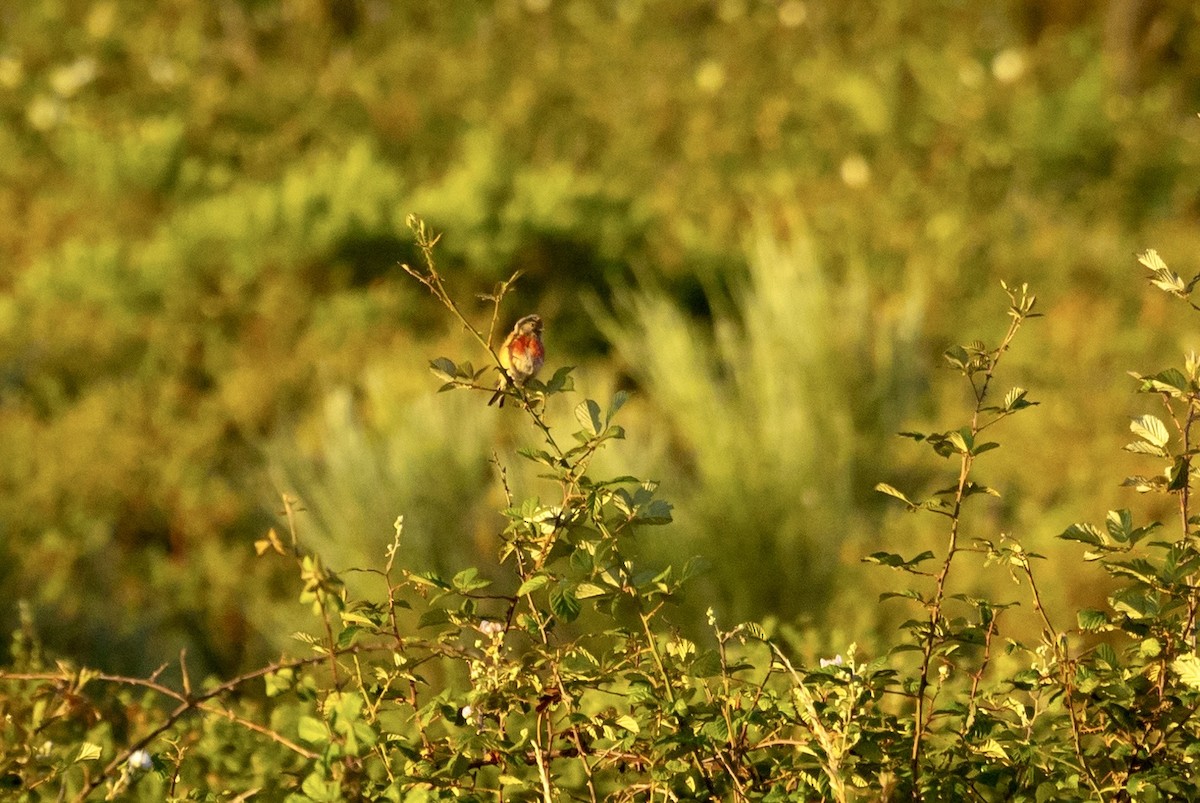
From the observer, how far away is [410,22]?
1345 cm

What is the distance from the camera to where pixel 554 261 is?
6.71m

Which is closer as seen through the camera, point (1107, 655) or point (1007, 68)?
point (1107, 655)

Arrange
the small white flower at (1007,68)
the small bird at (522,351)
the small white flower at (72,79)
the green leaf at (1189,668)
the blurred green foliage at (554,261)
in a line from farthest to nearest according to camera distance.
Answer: the small white flower at (72,79)
the small white flower at (1007,68)
the blurred green foliage at (554,261)
the small bird at (522,351)
the green leaf at (1189,668)

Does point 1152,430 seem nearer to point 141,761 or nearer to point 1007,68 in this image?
point 141,761

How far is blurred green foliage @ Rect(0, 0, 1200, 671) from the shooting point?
Answer: 4246 millimetres

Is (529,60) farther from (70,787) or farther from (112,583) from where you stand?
(70,787)

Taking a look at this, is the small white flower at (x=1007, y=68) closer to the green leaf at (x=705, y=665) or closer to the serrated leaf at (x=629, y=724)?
the green leaf at (x=705, y=665)

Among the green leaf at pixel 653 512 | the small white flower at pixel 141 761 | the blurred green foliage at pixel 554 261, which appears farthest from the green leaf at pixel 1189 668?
the blurred green foliage at pixel 554 261

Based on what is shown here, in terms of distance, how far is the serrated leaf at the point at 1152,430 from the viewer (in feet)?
5.43

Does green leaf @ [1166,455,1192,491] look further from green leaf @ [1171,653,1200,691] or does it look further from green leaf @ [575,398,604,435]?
green leaf @ [575,398,604,435]

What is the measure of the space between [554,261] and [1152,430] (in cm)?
514

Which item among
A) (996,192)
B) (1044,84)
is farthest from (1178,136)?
(996,192)

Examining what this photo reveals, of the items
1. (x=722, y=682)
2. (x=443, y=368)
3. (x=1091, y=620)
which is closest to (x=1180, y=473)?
(x=1091, y=620)

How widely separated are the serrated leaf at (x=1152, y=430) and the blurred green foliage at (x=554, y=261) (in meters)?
2.16
